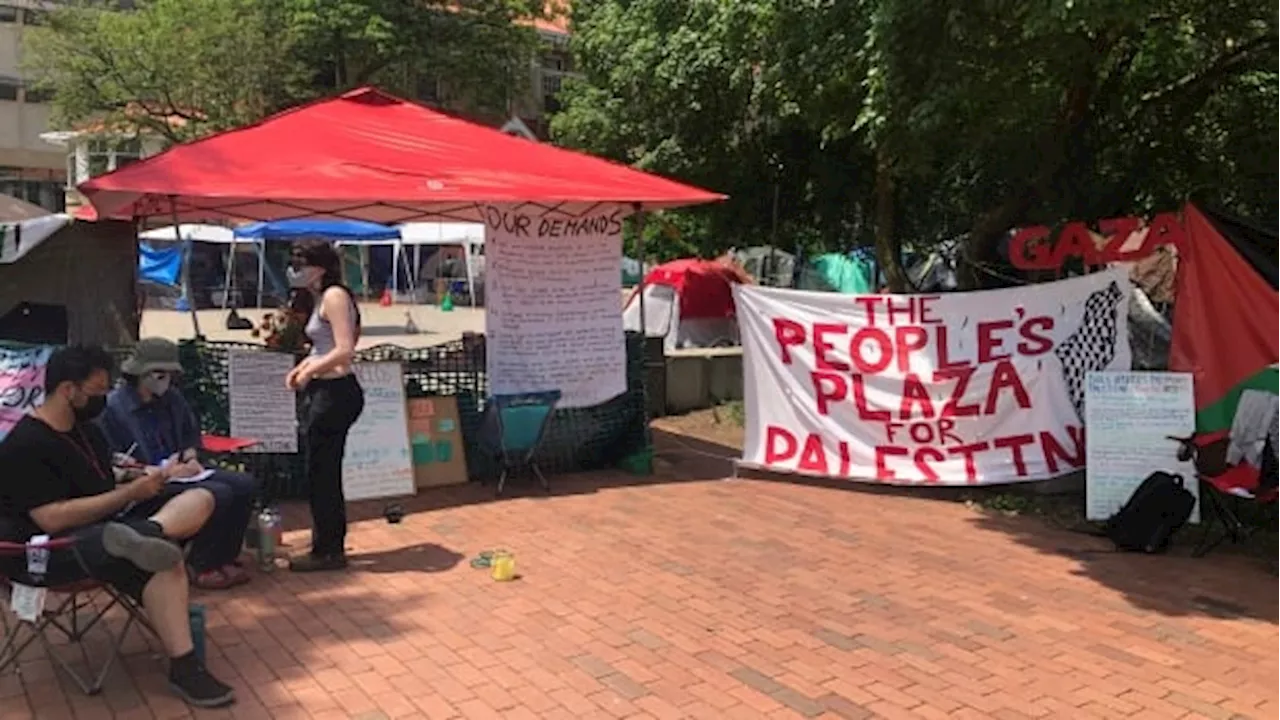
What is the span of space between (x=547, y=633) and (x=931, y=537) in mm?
2988

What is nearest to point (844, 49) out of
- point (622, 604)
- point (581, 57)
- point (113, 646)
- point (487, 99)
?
point (622, 604)

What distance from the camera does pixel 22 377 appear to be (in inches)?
263

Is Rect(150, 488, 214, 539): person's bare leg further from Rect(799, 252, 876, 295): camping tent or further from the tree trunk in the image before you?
Rect(799, 252, 876, 295): camping tent

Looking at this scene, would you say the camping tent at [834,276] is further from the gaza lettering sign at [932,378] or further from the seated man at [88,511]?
the seated man at [88,511]

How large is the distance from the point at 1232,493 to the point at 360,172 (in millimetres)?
5957

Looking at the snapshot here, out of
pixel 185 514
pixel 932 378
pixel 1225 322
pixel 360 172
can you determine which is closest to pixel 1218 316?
pixel 1225 322

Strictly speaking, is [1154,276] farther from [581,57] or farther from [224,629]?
[224,629]

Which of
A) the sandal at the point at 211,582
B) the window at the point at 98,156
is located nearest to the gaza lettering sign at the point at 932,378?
the sandal at the point at 211,582

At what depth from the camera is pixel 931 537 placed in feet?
23.0

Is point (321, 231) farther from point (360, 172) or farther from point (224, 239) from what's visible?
point (360, 172)

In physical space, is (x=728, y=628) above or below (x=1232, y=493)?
below

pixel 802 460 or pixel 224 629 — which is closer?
pixel 224 629

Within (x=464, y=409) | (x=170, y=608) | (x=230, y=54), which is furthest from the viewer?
(x=230, y=54)

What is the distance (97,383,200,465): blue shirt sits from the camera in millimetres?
5309
